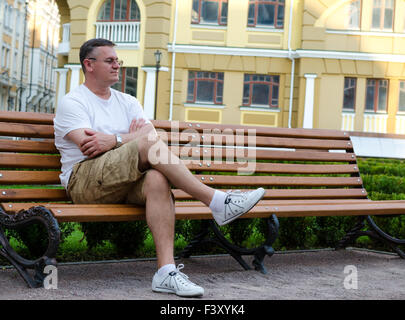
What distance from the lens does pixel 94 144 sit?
456 cm

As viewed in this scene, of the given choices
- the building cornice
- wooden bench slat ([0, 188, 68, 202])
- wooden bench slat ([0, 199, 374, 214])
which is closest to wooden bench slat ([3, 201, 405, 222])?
wooden bench slat ([0, 199, 374, 214])

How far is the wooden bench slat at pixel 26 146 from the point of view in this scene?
4.77 meters

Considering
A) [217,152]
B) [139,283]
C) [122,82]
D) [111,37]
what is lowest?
[139,283]

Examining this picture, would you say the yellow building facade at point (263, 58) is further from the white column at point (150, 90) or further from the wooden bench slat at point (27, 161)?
the wooden bench slat at point (27, 161)

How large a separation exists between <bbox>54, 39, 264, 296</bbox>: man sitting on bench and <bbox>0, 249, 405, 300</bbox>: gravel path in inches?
15.4

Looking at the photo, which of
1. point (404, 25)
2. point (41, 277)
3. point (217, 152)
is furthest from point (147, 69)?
point (41, 277)

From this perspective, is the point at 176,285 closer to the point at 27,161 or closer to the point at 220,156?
the point at 27,161

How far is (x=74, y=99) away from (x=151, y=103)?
1962 cm

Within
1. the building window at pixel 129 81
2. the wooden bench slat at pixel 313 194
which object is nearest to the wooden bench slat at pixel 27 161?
the wooden bench slat at pixel 313 194

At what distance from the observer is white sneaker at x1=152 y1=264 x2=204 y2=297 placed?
403 centimetres

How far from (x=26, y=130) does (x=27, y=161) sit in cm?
25

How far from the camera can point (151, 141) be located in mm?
4309
